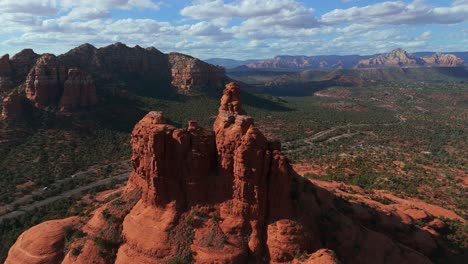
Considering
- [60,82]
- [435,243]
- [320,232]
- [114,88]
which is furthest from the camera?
[114,88]

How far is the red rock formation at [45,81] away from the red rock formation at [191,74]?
57.7 meters

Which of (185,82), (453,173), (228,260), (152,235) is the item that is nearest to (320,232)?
(228,260)

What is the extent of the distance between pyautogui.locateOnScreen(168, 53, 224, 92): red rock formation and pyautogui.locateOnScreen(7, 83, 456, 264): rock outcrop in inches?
4874

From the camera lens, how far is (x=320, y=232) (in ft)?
118

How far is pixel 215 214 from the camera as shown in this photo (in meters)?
33.2

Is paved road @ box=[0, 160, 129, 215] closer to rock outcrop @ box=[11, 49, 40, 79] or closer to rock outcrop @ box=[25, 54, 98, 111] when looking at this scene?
rock outcrop @ box=[25, 54, 98, 111]

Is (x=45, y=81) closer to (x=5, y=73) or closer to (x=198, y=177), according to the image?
(x=5, y=73)

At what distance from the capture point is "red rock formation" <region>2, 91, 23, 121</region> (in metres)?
97.3

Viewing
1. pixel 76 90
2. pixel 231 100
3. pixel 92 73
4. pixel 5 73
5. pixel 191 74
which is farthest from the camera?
pixel 191 74

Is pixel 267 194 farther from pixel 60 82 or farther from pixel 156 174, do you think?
pixel 60 82

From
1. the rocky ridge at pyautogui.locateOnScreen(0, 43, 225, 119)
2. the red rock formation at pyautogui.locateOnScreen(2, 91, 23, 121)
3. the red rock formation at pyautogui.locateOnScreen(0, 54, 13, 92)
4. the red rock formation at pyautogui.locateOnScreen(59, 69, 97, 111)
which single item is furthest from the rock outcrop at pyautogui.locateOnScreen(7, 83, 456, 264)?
the red rock formation at pyautogui.locateOnScreen(0, 54, 13, 92)

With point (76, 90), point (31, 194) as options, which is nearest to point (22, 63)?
point (76, 90)

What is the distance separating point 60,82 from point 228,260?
100037 millimetres

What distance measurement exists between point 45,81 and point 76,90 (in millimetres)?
8864
